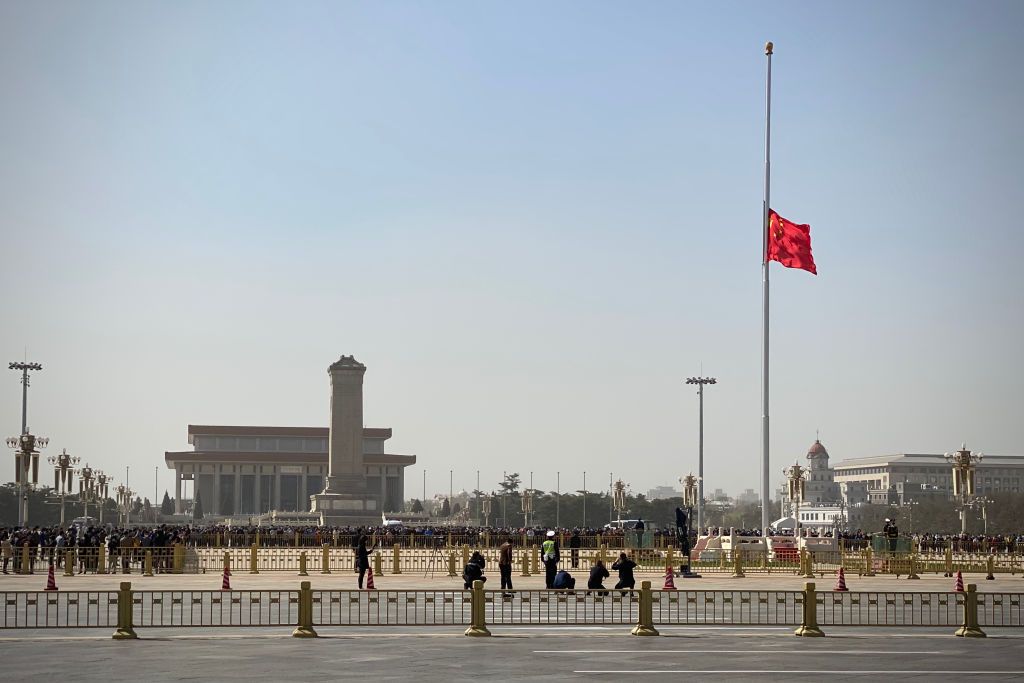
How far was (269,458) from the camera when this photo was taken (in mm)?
172875

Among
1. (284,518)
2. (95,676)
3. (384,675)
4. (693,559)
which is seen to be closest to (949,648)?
(384,675)

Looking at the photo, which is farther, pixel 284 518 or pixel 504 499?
pixel 504 499

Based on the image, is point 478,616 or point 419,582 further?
point 419,582

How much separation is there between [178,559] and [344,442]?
91.8m

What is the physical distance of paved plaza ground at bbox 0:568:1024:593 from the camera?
34.9m

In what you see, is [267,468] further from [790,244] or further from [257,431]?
[790,244]

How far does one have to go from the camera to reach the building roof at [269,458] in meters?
171

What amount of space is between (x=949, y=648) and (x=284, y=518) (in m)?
128

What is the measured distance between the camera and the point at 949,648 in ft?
62.1

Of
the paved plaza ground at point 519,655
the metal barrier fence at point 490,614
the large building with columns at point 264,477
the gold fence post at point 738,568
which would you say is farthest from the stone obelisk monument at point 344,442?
the paved plaza ground at point 519,655

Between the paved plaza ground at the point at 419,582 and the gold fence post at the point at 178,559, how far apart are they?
1.02m

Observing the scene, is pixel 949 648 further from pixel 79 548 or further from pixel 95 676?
pixel 79 548

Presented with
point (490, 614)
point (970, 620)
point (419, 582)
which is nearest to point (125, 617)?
point (490, 614)

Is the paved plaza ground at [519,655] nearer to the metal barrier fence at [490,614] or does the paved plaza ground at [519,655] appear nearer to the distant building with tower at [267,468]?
the metal barrier fence at [490,614]
